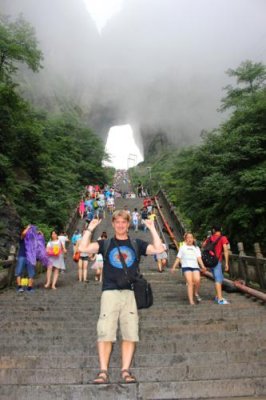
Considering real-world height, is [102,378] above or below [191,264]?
below

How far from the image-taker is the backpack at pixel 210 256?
7.87 metres

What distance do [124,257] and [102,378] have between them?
1083mm

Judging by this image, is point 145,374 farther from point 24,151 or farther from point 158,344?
point 24,151

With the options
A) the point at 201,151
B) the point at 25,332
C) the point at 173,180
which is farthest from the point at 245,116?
the point at 173,180

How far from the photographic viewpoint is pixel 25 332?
5441 millimetres

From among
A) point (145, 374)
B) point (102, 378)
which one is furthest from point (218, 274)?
point (102, 378)

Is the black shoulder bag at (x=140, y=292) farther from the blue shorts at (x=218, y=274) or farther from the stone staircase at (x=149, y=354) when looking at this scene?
the blue shorts at (x=218, y=274)

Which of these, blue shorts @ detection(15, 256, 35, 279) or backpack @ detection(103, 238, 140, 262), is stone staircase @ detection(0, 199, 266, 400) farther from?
blue shorts @ detection(15, 256, 35, 279)

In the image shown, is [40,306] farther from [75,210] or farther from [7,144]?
[75,210]

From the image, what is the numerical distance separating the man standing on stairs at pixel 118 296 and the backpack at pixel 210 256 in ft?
13.5

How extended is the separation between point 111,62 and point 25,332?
3613 inches

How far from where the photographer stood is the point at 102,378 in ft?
11.5

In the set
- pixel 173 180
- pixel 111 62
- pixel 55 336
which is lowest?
pixel 55 336

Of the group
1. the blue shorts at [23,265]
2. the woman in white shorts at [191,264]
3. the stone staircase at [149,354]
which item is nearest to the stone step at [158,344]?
the stone staircase at [149,354]
